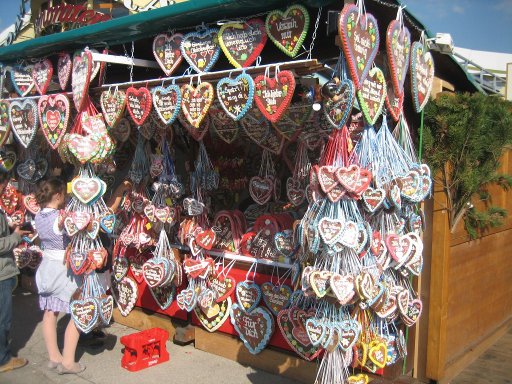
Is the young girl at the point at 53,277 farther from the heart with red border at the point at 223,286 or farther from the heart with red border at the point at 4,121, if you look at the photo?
the heart with red border at the point at 223,286

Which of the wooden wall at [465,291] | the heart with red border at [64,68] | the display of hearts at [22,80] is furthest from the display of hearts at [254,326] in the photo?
the display of hearts at [22,80]

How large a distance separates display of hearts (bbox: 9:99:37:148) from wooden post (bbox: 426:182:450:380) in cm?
333

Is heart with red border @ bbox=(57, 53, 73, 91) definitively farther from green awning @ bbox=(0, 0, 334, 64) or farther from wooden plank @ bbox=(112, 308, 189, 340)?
wooden plank @ bbox=(112, 308, 189, 340)

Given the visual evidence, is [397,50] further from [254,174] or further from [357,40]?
[254,174]

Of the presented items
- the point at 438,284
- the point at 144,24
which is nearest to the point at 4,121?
the point at 144,24

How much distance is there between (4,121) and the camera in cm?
466

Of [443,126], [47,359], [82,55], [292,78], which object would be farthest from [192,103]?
[47,359]

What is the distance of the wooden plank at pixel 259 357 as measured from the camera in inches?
150

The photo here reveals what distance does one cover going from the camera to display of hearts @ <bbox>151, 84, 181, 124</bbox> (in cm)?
341

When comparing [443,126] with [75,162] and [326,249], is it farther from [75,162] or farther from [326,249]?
[75,162]

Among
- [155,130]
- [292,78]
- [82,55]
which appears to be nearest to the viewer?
[292,78]

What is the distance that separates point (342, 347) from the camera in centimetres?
294

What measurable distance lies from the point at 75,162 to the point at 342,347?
2.51 meters

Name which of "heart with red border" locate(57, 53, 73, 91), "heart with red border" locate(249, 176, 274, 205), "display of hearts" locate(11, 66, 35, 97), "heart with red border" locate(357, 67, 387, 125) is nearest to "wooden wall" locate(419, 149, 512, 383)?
"heart with red border" locate(357, 67, 387, 125)
